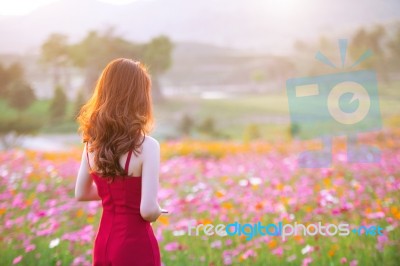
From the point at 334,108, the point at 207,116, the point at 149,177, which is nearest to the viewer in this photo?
the point at 149,177

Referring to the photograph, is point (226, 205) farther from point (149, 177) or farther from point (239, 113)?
point (149, 177)

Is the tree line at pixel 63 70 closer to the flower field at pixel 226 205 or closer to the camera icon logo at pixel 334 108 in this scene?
the flower field at pixel 226 205

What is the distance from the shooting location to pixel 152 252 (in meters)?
2.03

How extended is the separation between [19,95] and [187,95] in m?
1.88

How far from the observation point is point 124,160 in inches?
77.1

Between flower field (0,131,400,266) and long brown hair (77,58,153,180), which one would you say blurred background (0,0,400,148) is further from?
long brown hair (77,58,153,180)

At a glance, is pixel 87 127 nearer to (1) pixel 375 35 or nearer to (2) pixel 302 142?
(2) pixel 302 142

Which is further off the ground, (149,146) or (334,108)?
(149,146)

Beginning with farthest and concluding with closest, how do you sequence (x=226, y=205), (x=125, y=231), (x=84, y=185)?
(x=226, y=205) → (x=84, y=185) → (x=125, y=231)

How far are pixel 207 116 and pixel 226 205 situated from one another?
6.63 ft

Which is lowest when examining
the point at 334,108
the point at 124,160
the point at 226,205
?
the point at 226,205

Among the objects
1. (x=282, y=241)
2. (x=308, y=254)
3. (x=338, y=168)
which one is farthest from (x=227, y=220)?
(x=338, y=168)

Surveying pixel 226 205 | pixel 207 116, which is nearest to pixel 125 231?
pixel 226 205

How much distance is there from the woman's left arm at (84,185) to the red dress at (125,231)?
0.08 m
